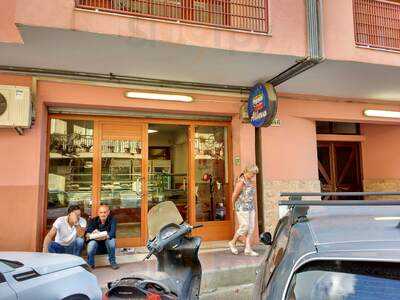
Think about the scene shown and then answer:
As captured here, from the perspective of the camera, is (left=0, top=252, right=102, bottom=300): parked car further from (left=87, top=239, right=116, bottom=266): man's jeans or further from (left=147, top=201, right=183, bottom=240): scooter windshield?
(left=87, top=239, right=116, bottom=266): man's jeans

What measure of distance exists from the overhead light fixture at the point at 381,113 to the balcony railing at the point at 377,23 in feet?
6.37

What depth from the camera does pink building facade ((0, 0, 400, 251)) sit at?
5.37 meters

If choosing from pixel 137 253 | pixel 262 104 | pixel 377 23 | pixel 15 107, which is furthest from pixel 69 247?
pixel 377 23

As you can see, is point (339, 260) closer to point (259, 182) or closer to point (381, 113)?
point (259, 182)

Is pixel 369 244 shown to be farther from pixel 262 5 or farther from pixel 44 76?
pixel 44 76

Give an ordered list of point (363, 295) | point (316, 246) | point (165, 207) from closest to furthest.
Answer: point (363, 295) → point (316, 246) → point (165, 207)

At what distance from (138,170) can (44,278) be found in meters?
4.26

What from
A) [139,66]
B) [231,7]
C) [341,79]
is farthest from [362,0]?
[139,66]

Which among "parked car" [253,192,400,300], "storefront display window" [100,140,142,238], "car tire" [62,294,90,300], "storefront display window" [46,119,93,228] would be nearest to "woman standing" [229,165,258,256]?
"storefront display window" [100,140,142,238]

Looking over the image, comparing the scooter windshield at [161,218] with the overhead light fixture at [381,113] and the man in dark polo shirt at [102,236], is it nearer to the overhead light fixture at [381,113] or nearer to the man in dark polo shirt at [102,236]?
the man in dark polo shirt at [102,236]

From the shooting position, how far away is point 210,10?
6242 mm

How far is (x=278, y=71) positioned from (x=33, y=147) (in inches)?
187

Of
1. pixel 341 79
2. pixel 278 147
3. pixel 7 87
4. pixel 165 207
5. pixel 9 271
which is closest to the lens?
pixel 9 271

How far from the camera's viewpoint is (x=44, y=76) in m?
6.30
